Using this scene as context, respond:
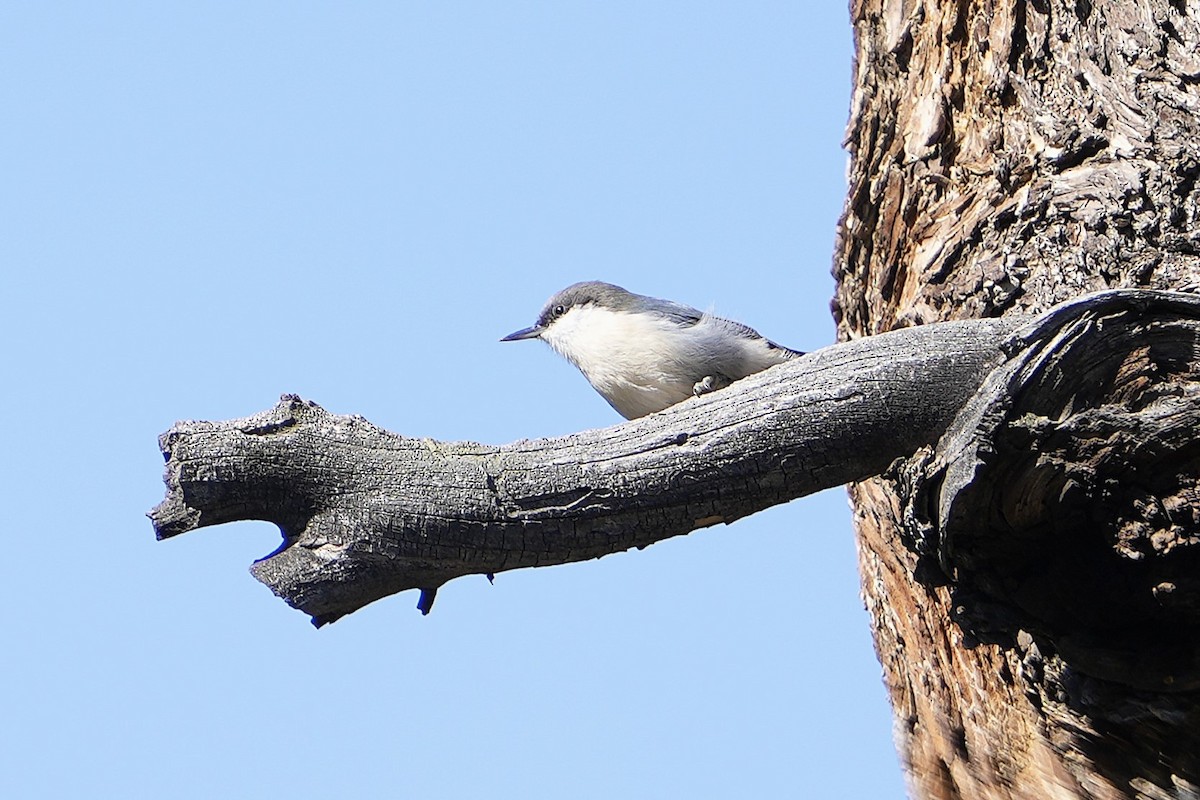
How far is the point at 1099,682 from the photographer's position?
358 cm

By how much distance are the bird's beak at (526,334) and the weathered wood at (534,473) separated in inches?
128

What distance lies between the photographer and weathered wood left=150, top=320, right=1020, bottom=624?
307cm

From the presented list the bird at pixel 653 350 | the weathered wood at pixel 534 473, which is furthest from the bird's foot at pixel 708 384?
the weathered wood at pixel 534 473

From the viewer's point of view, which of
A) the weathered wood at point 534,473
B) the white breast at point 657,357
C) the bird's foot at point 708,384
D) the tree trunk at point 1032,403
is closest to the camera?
the weathered wood at point 534,473

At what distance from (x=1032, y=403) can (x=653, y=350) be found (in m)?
2.61

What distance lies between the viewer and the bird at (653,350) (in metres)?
5.73

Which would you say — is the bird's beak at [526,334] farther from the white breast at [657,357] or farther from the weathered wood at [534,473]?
the weathered wood at [534,473]

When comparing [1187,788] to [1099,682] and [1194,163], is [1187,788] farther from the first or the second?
[1194,163]

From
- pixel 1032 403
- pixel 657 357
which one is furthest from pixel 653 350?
pixel 1032 403

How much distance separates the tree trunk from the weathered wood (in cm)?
20

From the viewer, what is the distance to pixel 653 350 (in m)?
5.76

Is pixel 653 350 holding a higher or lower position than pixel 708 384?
higher

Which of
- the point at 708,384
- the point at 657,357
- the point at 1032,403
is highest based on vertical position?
the point at 657,357

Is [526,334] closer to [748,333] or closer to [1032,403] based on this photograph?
[748,333]
